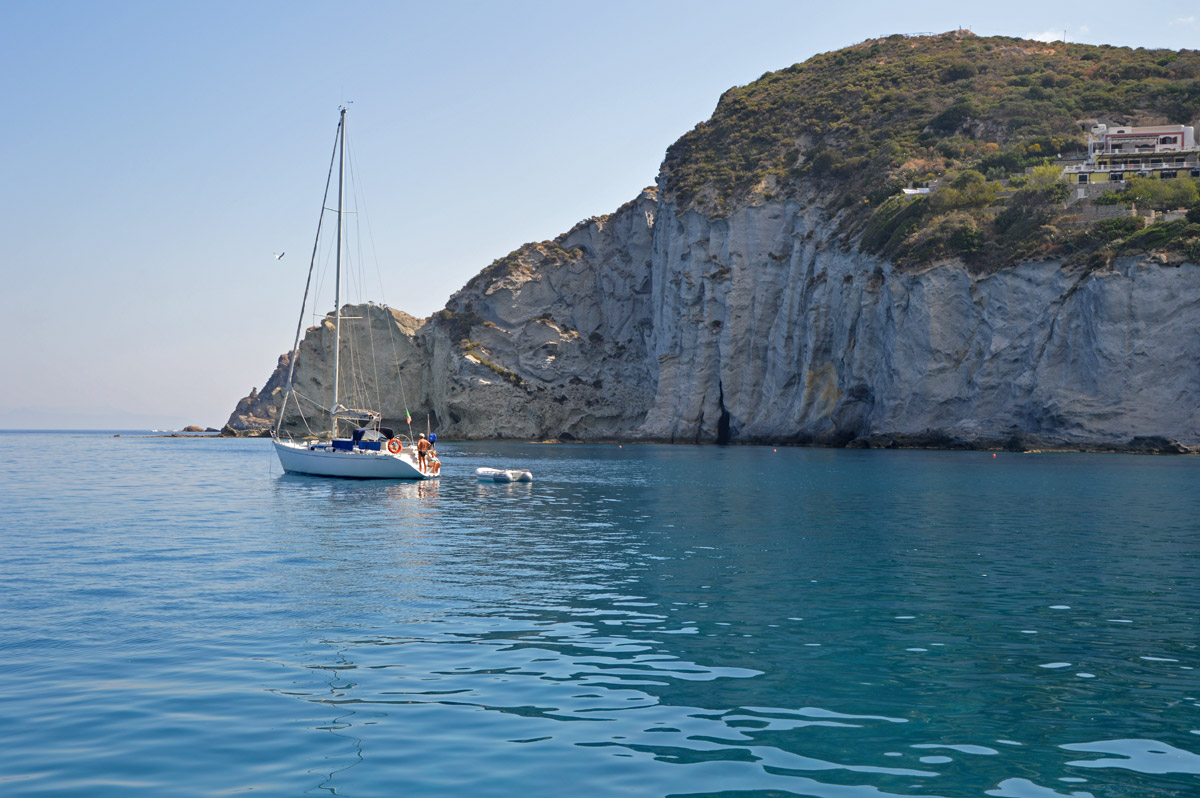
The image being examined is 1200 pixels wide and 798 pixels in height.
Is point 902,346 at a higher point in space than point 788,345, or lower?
lower

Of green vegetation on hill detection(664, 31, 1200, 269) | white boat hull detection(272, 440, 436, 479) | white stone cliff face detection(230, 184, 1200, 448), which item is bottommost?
white boat hull detection(272, 440, 436, 479)

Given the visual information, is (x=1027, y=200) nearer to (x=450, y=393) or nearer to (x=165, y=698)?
(x=450, y=393)

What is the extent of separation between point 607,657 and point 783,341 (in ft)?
251

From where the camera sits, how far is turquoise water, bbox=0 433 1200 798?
24.6 feet

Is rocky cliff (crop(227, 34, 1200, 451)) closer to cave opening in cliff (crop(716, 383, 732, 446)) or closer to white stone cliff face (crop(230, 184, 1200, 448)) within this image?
white stone cliff face (crop(230, 184, 1200, 448))

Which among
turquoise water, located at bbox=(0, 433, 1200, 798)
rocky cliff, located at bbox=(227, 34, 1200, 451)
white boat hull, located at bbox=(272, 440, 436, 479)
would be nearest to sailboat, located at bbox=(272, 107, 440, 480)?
white boat hull, located at bbox=(272, 440, 436, 479)

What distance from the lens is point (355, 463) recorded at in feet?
144

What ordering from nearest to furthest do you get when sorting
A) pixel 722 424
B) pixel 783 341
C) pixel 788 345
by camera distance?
pixel 788 345, pixel 783 341, pixel 722 424

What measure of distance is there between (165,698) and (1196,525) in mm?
24828

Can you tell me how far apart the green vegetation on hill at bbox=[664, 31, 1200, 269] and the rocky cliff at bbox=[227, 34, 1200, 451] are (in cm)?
182

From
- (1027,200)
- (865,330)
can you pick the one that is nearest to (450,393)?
(865,330)

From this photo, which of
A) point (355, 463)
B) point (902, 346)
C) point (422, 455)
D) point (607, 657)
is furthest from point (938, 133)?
point (607, 657)

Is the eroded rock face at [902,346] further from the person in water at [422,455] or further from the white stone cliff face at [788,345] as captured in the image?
the person in water at [422,455]

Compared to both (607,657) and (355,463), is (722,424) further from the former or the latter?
(607,657)
